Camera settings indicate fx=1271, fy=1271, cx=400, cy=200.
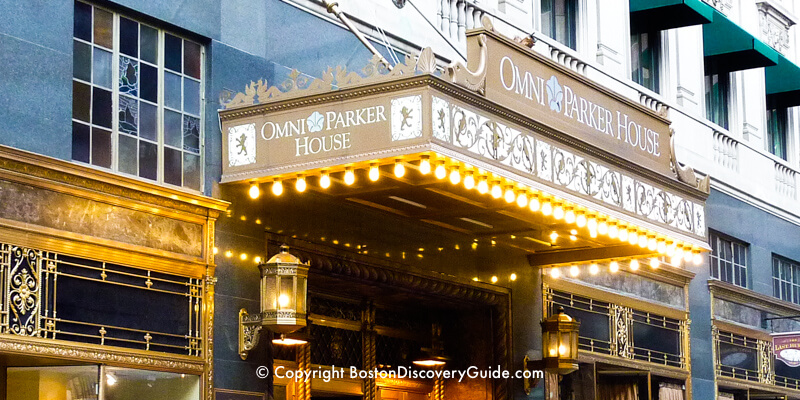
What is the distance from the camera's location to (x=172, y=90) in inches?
512

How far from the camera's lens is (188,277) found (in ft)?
41.3

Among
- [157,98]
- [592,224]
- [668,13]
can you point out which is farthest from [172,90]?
[668,13]

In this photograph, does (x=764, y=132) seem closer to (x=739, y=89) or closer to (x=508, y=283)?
(x=739, y=89)

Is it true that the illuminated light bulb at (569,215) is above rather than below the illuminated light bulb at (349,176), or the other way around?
below

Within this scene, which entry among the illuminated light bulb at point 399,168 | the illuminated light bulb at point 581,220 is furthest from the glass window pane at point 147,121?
the illuminated light bulb at point 581,220

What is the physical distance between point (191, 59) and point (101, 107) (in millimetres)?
1381

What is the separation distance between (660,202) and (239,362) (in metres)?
5.71

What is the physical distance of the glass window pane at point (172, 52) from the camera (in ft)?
42.6

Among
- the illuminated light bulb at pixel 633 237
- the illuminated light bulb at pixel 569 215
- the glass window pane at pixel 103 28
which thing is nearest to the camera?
the glass window pane at pixel 103 28

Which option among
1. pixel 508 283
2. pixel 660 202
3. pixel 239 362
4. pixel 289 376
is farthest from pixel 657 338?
pixel 239 362

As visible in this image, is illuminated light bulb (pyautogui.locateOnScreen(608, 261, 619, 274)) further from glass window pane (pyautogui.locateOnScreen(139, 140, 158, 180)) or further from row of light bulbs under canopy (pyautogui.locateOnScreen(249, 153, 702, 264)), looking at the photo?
glass window pane (pyautogui.locateOnScreen(139, 140, 158, 180))

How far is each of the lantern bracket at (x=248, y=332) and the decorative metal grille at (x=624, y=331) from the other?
6486 millimetres

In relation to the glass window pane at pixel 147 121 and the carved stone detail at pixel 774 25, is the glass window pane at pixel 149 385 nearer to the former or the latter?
the glass window pane at pixel 147 121

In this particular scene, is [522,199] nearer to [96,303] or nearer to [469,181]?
[469,181]
